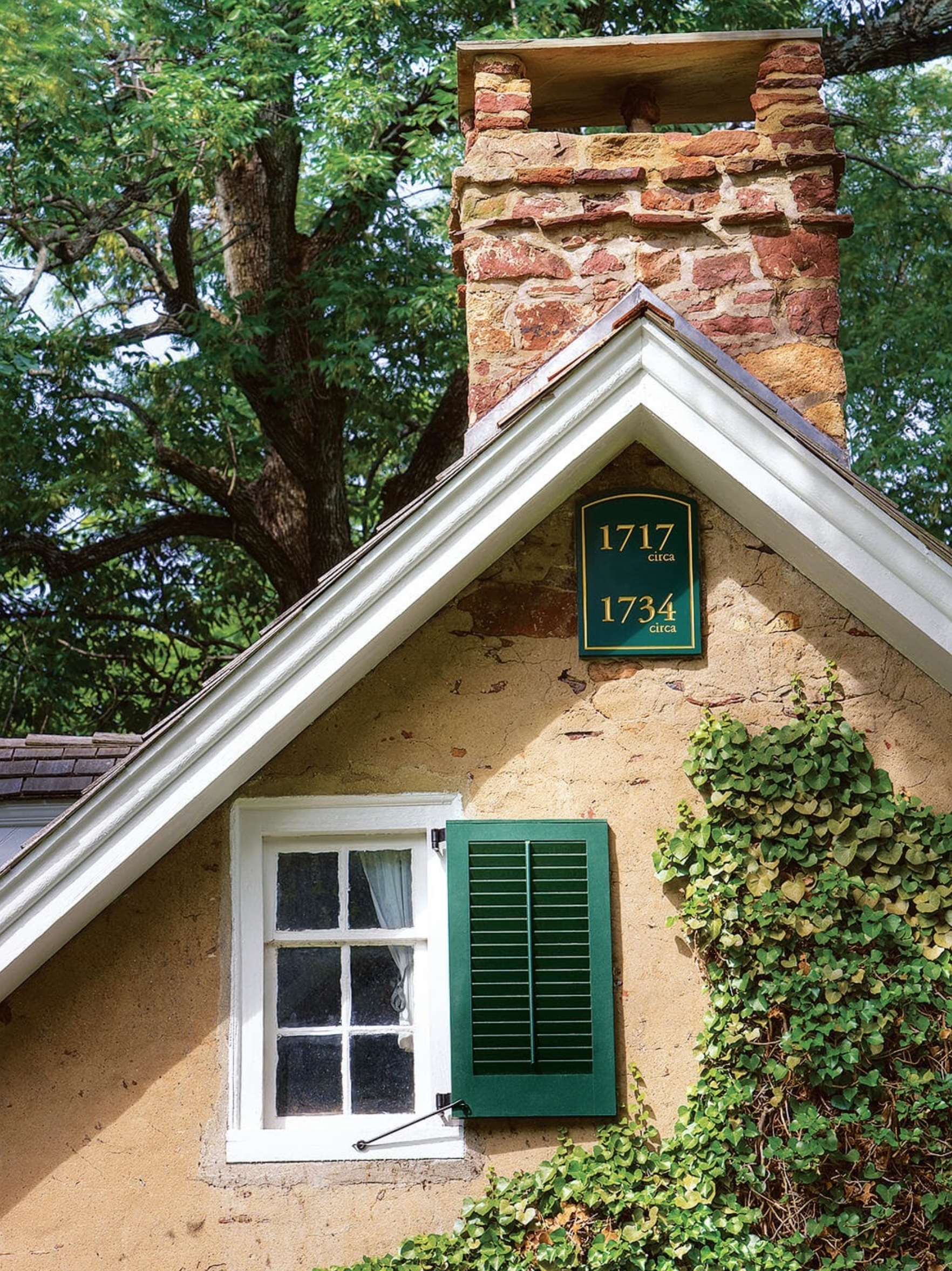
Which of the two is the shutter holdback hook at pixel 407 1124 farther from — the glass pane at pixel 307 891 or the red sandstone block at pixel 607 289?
the red sandstone block at pixel 607 289

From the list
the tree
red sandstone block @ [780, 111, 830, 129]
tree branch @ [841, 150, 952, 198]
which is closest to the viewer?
red sandstone block @ [780, 111, 830, 129]

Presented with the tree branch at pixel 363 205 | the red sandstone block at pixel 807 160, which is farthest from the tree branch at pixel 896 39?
the red sandstone block at pixel 807 160

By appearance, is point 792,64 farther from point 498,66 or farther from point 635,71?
point 498,66

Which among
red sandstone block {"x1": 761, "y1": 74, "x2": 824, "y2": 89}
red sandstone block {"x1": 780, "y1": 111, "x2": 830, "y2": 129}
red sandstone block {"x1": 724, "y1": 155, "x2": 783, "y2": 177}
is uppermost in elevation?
red sandstone block {"x1": 761, "y1": 74, "x2": 824, "y2": 89}

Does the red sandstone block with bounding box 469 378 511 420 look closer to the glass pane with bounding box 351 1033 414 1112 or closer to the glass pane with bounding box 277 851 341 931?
the glass pane with bounding box 277 851 341 931

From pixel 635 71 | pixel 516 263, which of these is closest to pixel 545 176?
pixel 516 263

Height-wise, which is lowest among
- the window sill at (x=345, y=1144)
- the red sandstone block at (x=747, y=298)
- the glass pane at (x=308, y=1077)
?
the window sill at (x=345, y=1144)

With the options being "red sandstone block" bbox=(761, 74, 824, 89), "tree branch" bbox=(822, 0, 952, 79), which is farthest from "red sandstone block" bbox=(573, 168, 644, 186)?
"tree branch" bbox=(822, 0, 952, 79)

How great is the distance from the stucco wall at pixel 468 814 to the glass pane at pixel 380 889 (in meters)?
0.28

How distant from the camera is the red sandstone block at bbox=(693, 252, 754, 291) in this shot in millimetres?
5809

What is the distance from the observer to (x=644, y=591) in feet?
15.3

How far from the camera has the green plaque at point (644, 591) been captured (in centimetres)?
464

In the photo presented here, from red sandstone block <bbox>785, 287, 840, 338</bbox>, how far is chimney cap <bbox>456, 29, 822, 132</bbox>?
1359 millimetres

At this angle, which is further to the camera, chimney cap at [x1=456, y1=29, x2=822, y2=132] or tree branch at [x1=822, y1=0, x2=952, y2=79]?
tree branch at [x1=822, y1=0, x2=952, y2=79]
